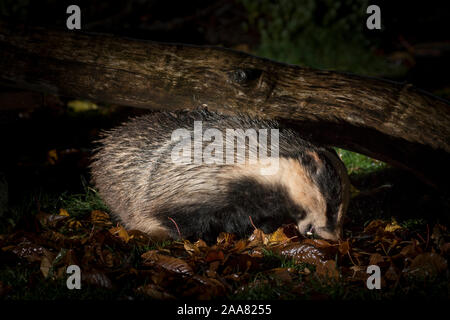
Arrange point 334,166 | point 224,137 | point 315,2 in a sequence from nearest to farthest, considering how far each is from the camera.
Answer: point 334,166 < point 224,137 < point 315,2

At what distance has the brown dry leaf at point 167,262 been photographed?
3.11 metres

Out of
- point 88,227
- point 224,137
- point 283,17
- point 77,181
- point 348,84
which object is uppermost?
point 283,17

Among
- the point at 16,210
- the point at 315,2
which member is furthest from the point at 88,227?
A: the point at 315,2

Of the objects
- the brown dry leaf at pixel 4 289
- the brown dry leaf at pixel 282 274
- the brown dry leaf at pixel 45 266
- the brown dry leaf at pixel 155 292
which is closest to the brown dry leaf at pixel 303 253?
the brown dry leaf at pixel 282 274

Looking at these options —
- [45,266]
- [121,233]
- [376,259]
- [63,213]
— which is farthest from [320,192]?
[63,213]

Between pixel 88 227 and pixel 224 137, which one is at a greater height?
pixel 224 137

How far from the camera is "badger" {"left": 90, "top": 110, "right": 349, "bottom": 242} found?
3.30m

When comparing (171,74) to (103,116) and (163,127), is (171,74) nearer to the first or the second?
(163,127)

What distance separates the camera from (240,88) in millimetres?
3922

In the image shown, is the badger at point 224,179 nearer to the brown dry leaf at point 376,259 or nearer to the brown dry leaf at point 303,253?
the brown dry leaf at point 303,253

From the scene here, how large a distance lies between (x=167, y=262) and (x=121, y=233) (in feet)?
2.52

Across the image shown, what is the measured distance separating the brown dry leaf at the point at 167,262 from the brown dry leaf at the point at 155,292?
275 millimetres

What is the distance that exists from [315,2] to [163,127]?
574cm
